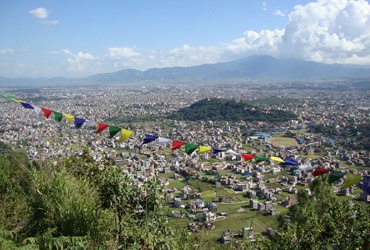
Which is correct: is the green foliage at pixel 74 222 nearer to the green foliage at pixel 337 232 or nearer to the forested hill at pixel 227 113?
the green foliage at pixel 337 232

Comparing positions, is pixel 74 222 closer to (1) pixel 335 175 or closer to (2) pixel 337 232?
(2) pixel 337 232

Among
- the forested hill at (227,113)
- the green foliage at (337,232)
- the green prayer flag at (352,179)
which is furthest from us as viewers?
the forested hill at (227,113)

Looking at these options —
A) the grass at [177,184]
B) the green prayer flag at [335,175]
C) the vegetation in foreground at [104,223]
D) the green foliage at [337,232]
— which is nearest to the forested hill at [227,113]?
the grass at [177,184]

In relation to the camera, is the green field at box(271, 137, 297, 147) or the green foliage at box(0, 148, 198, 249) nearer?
the green foliage at box(0, 148, 198, 249)

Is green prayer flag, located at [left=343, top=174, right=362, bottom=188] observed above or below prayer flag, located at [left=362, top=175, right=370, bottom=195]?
above

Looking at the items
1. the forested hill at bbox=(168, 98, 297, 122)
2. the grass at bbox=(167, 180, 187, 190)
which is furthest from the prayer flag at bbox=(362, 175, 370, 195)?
the forested hill at bbox=(168, 98, 297, 122)

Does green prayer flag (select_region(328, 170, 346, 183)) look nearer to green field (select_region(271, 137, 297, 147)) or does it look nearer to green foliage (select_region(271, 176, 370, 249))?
green foliage (select_region(271, 176, 370, 249))

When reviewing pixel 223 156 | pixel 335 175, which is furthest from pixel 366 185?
pixel 223 156

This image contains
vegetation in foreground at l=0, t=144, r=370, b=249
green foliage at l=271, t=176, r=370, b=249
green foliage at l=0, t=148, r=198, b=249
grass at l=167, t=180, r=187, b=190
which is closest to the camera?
green foliage at l=0, t=148, r=198, b=249

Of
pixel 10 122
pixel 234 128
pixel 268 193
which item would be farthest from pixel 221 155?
pixel 10 122
